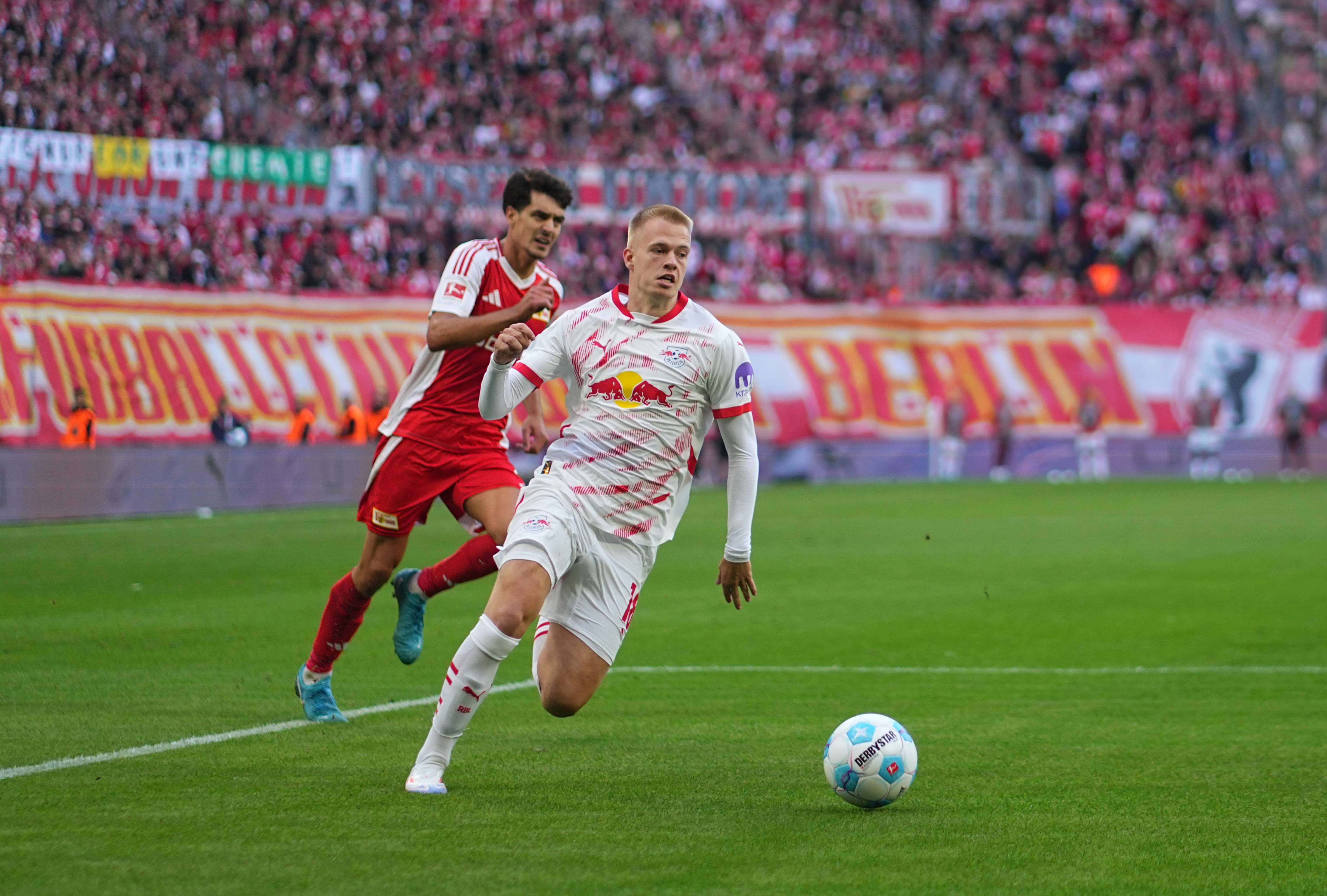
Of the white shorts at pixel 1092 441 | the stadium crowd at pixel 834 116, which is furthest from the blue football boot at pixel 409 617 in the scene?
the white shorts at pixel 1092 441

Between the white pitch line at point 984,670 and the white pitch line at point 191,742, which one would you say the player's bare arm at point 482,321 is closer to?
the white pitch line at point 191,742

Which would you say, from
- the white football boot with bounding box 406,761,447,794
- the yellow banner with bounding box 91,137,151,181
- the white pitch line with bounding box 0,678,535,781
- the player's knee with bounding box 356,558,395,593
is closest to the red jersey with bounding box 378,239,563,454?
the player's knee with bounding box 356,558,395,593

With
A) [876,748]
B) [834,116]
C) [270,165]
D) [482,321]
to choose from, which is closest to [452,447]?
[482,321]

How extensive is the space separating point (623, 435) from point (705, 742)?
170 centimetres

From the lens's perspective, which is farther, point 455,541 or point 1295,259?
point 1295,259

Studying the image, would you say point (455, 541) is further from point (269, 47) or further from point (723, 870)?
point (723, 870)

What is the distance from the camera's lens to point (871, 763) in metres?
6.00

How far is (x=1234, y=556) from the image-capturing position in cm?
1812

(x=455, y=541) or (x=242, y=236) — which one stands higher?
(x=242, y=236)

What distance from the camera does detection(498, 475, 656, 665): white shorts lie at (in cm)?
634

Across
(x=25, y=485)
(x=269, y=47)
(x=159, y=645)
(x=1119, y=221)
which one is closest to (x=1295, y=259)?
(x=1119, y=221)

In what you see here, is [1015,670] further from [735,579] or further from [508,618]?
[508,618]

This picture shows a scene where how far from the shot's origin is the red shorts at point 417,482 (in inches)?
319

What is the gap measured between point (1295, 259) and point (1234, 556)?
970 inches
